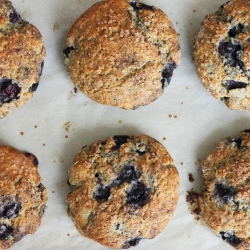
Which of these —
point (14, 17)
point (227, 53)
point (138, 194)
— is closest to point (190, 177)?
point (138, 194)

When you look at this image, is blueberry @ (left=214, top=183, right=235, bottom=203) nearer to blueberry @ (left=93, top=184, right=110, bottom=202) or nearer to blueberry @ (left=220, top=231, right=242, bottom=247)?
blueberry @ (left=220, top=231, right=242, bottom=247)

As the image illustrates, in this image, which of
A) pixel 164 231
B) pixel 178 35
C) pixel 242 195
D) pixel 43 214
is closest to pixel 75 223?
pixel 43 214

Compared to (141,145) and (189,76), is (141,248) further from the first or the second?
(189,76)

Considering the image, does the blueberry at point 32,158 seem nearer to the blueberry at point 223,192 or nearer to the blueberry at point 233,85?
the blueberry at point 223,192

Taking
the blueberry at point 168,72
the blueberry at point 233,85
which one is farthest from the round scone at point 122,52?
the blueberry at point 233,85

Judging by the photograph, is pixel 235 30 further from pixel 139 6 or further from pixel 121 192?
pixel 121 192

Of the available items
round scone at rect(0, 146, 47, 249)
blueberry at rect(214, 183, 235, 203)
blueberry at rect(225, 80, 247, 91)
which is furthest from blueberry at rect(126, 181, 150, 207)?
blueberry at rect(225, 80, 247, 91)
